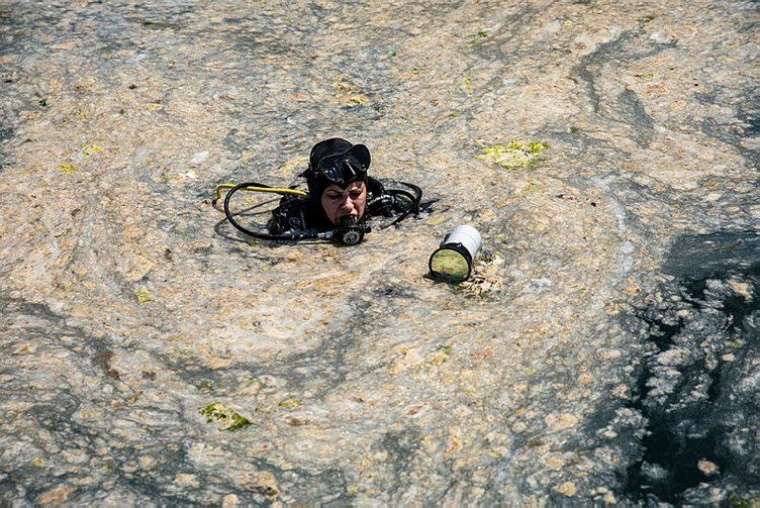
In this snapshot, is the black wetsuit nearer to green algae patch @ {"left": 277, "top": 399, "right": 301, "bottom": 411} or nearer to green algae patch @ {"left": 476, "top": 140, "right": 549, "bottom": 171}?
green algae patch @ {"left": 476, "top": 140, "right": 549, "bottom": 171}

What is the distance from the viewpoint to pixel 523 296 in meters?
5.43

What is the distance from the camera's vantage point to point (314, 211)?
20.6 feet

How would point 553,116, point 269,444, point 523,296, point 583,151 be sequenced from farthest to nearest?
point 553,116 < point 583,151 < point 523,296 < point 269,444

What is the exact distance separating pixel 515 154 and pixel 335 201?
163 centimetres

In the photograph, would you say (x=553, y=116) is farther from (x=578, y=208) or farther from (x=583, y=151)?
(x=578, y=208)

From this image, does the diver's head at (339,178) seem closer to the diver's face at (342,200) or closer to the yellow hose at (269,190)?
the diver's face at (342,200)

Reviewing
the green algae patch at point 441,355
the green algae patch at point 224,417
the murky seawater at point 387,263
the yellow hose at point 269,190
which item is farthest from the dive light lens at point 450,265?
the green algae patch at point 224,417

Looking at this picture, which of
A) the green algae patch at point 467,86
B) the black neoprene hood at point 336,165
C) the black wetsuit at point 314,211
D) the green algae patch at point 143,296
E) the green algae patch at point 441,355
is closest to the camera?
the green algae patch at point 441,355

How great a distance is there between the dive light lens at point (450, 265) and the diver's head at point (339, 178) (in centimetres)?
81

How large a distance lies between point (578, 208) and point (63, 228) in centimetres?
353

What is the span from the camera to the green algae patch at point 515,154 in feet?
22.4

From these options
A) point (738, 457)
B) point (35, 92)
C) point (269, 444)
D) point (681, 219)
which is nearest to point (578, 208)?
point (681, 219)

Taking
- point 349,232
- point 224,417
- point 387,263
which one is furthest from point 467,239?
point 224,417

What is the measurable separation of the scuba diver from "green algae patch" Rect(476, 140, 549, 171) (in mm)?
765
